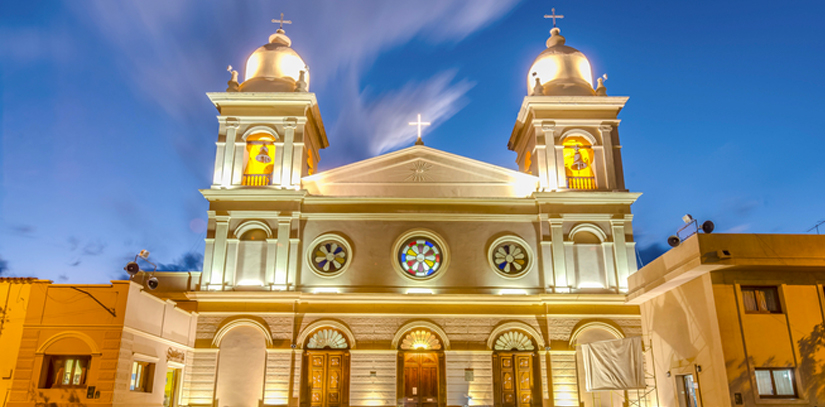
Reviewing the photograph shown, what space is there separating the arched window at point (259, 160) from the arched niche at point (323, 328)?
644 cm

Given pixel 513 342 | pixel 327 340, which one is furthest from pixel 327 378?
pixel 513 342

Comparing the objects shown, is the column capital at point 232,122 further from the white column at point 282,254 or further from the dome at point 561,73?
the dome at point 561,73

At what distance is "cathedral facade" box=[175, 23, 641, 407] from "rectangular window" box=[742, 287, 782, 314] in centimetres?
547

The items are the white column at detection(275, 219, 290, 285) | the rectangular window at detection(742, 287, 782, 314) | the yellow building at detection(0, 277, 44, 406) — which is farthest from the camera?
the white column at detection(275, 219, 290, 285)

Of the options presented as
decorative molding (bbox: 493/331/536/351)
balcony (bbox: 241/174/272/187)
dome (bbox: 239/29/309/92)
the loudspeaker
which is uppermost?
dome (bbox: 239/29/309/92)

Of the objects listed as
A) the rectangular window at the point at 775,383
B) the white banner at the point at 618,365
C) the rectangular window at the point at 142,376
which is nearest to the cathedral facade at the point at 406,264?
the white banner at the point at 618,365

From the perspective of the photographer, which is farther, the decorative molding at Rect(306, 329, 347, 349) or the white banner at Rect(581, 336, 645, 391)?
the decorative molding at Rect(306, 329, 347, 349)

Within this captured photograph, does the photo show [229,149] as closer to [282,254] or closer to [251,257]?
[251,257]

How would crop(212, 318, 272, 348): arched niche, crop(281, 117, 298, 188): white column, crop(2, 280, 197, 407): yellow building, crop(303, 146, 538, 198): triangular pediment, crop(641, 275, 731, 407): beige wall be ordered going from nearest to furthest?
crop(2, 280, 197, 407): yellow building → crop(641, 275, 731, 407): beige wall → crop(212, 318, 272, 348): arched niche → crop(281, 117, 298, 188): white column → crop(303, 146, 538, 198): triangular pediment

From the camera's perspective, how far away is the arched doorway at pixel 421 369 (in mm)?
22516

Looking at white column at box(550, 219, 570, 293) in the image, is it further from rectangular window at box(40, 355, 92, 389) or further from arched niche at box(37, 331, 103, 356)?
rectangular window at box(40, 355, 92, 389)

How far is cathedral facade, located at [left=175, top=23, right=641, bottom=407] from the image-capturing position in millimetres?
22594

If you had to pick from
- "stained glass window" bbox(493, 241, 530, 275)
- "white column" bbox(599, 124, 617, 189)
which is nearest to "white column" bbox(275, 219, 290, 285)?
"stained glass window" bbox(493, 241, 530, 275)

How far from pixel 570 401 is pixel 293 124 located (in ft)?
50.4
